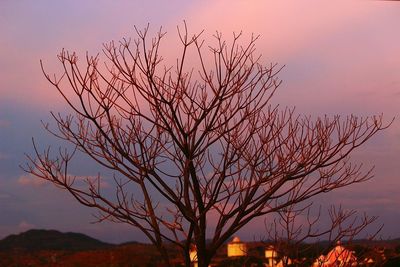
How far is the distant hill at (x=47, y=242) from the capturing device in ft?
18.7

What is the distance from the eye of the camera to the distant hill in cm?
571

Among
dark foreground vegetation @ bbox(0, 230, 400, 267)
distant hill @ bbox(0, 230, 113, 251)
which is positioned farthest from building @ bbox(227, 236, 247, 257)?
distant hill @ bbox(0, 230, 113, 251)

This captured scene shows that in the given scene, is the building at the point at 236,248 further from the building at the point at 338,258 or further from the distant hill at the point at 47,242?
the distant hill at the point at 47,242

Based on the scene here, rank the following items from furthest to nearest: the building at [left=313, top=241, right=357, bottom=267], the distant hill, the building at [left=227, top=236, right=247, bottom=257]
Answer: the distant hill < the building at [left=227, top=236, right=247, bottom=257] < the building at [left=313, top=241, right=357, bottom=267]

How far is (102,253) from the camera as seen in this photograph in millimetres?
5445

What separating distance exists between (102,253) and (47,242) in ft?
3.06

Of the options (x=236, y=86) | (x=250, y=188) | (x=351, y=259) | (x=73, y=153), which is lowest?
(x=351, y=259)

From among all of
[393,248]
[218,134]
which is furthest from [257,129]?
[393,248]

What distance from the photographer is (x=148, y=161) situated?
8.36ft

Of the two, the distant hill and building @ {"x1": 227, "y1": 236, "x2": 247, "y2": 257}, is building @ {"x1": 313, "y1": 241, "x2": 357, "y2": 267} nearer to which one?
building @ {"x1": 227, "y1": 236, "x2": 247, "y2": 257}

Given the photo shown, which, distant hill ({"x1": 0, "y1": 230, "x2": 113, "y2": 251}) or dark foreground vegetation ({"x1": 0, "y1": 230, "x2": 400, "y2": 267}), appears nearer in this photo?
dark foreground vegetation ({"x1": 0, "y1": 230, "x2": 400, "y2": 267})

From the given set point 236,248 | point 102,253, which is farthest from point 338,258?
point 102,253

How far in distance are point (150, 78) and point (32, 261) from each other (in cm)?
338

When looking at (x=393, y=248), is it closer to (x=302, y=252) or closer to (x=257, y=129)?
(x=302, y=252)
